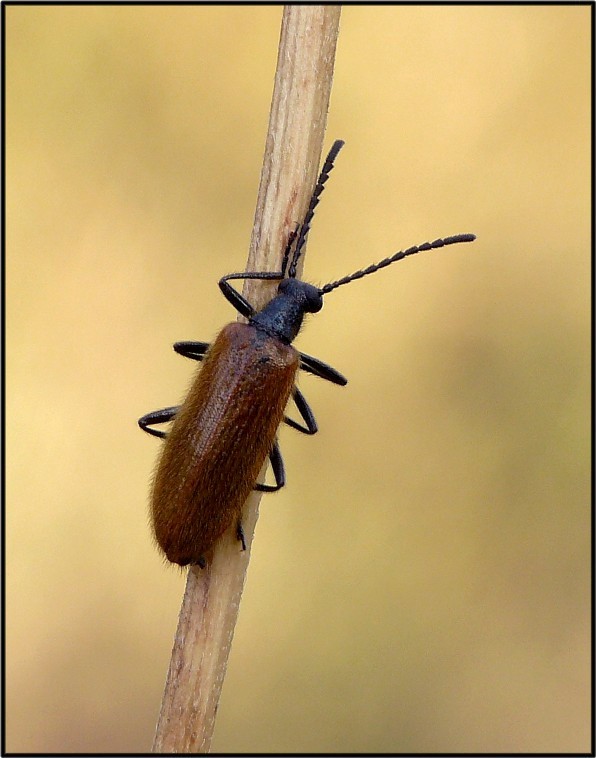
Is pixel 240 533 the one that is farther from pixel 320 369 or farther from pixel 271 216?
pixel 271 216

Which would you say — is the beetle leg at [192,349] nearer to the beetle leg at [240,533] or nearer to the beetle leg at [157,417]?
the beetle leg at [157,417]

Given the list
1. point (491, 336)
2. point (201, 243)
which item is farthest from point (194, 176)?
point (491, 336)

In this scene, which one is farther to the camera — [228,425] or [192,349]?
[192,349]

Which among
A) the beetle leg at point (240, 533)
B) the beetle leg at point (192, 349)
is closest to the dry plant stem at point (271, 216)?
the beetle leg at point (240, 533)

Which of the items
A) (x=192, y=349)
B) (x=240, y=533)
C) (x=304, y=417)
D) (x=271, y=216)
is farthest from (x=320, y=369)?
(x=271, y=216)

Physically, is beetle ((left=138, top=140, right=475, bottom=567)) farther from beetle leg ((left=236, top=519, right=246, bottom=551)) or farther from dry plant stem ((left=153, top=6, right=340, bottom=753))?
dry plant stem ((left=153, top=6, right=340, bottom=753))

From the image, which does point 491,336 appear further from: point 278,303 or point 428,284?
point 278,303
